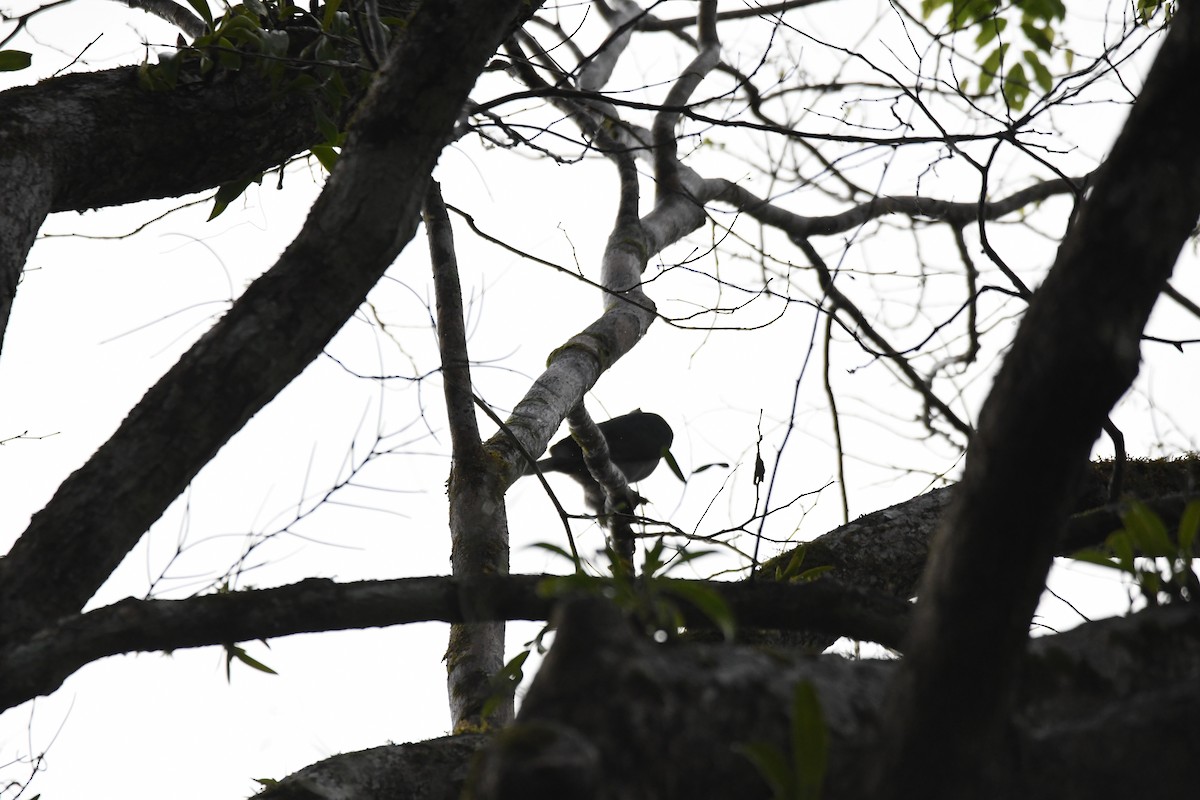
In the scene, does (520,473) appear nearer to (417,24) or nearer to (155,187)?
(155,187)

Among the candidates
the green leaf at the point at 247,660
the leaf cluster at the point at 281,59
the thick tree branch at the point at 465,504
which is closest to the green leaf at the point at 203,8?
the leaf cluster at the point at 281,59

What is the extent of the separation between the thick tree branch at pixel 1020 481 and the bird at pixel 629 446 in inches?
144

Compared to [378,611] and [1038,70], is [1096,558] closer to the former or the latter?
[378,611]

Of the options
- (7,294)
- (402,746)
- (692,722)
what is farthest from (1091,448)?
(7,294)

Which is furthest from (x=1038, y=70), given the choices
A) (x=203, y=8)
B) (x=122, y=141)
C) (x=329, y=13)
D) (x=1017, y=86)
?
(x=122, y=141)

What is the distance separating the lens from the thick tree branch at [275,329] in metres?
1.32

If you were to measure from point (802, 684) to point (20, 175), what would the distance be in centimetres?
165

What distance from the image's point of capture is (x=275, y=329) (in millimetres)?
1407

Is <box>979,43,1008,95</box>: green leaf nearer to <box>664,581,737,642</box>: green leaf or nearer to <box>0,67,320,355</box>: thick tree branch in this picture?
<box>0,67,320,355</box>: thick tree branch

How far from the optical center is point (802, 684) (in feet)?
2.87

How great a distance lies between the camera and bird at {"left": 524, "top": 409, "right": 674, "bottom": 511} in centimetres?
454

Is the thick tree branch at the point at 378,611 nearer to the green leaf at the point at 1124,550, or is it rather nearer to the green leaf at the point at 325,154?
the green leaf at the point at 1124,550

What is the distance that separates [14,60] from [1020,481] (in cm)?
221

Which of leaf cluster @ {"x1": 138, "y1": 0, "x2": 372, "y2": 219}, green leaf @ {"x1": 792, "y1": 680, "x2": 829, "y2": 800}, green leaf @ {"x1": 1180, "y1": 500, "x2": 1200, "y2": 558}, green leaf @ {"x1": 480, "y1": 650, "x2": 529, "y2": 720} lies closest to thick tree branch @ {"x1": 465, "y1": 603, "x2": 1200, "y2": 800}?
green leaf @ {"x1": 792, "y1": 680, "x2": 829, "y2": 800}
